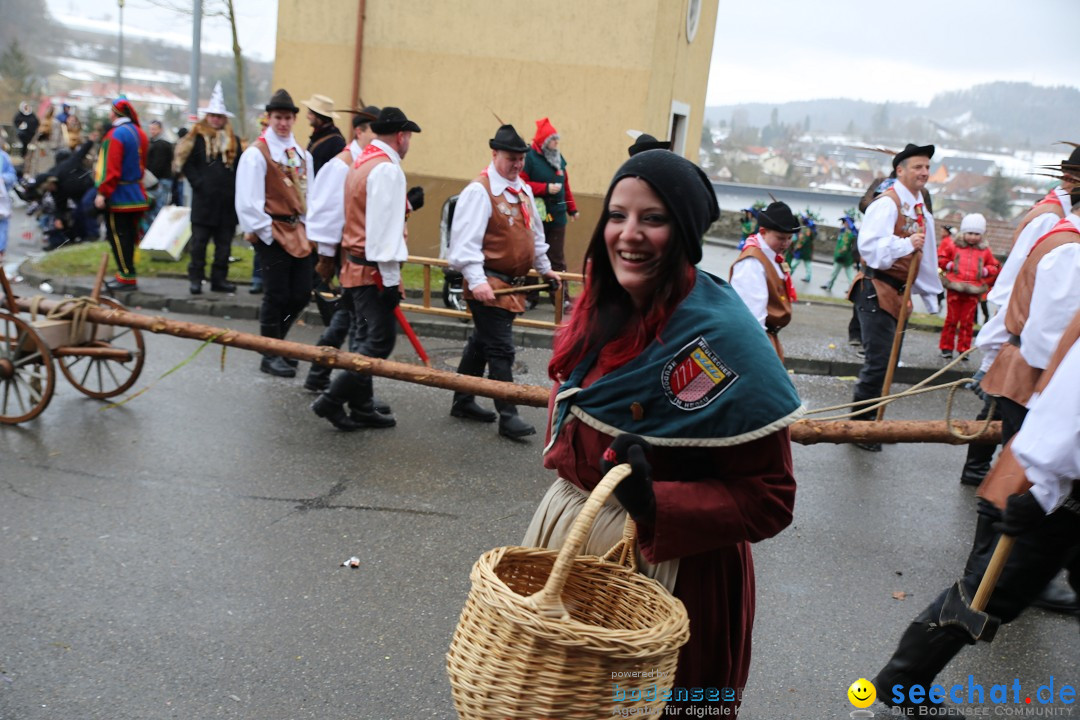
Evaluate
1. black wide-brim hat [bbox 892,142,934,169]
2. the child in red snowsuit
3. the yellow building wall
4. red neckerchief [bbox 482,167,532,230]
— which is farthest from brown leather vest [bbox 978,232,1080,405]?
the yellow building wall

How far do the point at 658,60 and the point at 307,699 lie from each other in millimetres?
11669

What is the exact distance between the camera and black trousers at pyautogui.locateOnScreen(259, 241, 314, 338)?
309 inches

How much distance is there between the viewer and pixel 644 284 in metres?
2.30

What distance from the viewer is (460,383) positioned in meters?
5.51

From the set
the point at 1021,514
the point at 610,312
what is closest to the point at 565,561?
the point at 610,312

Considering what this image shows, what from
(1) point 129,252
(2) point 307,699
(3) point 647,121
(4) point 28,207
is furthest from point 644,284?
A: (4) point 28,207

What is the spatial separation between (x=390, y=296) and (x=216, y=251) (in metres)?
5.53

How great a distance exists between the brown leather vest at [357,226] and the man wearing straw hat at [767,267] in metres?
2.39

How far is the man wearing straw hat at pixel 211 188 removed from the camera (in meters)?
11.0

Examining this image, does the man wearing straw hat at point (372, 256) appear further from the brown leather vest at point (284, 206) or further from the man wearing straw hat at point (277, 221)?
the man wearing straw hat at point (277, 221)

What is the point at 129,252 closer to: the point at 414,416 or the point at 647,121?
the point at 414,416

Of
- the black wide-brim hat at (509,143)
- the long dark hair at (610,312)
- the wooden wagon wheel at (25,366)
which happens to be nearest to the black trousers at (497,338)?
the black wide-brim hat at (509,143)

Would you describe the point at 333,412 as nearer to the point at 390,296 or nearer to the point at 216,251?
the point at 390,296

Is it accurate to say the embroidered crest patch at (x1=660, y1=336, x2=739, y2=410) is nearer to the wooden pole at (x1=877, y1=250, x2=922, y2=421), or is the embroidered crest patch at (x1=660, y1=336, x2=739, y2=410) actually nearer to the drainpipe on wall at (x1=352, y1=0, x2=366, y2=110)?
the wooden pole at (x1=877, y1=250, x2=922, y2=421)
